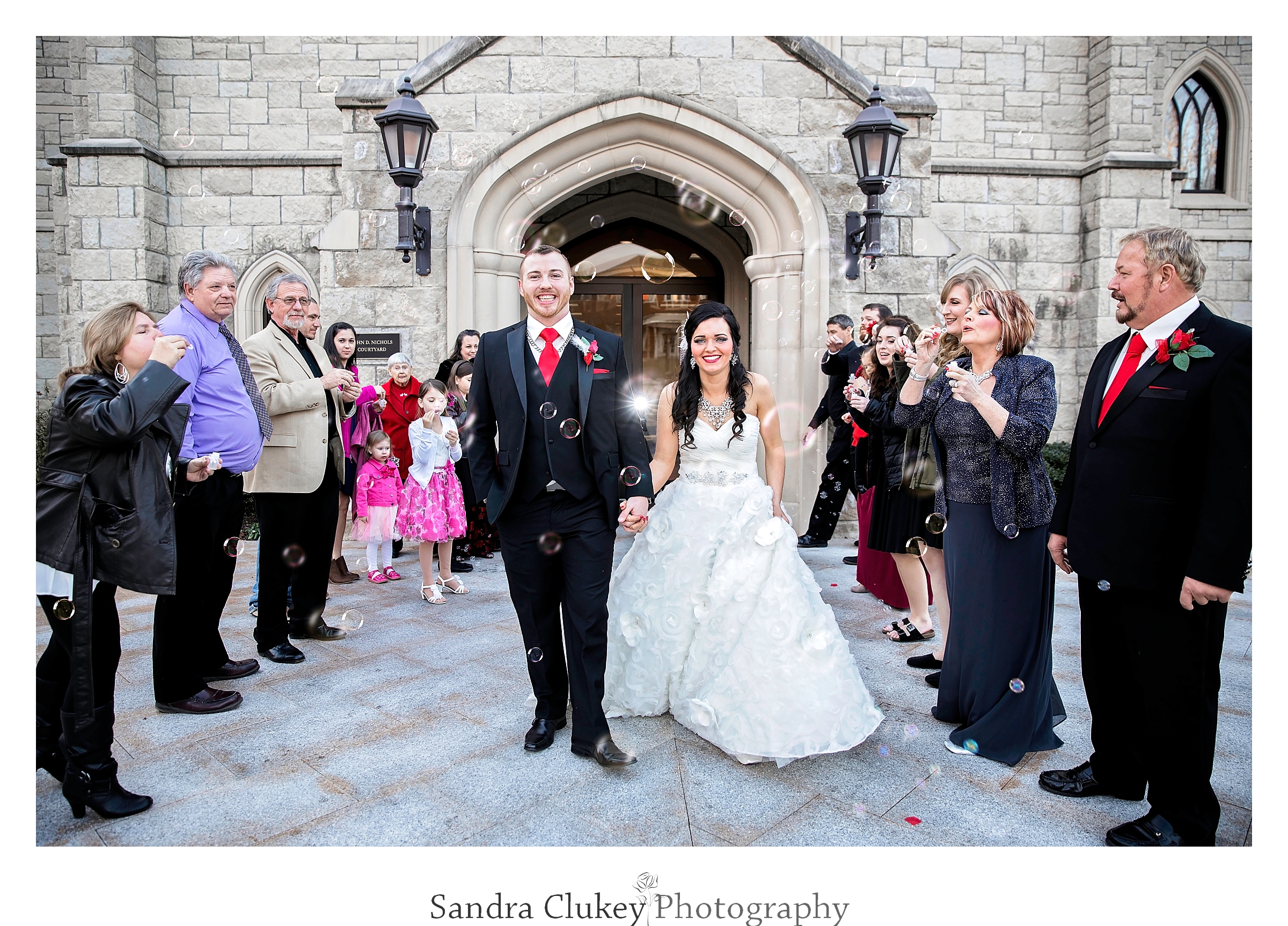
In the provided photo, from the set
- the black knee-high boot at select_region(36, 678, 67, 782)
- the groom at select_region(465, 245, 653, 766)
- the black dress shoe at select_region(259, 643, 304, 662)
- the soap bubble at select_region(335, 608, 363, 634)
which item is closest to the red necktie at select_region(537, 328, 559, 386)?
the groom at select_region(465, 245, 653, 766)

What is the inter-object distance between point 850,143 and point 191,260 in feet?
19.3

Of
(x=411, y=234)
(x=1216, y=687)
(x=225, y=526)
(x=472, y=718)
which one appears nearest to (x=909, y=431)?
(x=1216, y=687)

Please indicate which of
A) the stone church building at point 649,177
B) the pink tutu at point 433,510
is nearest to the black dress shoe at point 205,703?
the pink tutu at point 433,510

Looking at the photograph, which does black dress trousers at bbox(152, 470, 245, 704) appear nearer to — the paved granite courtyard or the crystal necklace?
the paved granite courtyard

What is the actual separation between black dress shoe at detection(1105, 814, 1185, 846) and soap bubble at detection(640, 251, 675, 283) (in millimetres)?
9183

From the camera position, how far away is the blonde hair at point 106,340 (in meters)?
2.62

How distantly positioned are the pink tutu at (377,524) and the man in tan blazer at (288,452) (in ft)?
4.90

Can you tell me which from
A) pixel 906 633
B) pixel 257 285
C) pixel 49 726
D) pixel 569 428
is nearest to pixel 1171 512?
pixel 569 428

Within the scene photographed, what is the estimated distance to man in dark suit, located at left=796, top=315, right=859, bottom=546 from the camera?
6.79m

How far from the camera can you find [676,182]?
783 centimetres

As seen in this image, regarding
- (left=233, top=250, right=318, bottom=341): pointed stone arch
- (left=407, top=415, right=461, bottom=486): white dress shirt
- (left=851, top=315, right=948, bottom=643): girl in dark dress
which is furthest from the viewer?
(left=233, top=250, right=318, bottom=341): pointed stone arch

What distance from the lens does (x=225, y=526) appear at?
3.75 metres

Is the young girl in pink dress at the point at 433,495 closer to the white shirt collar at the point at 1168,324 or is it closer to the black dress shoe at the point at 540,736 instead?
the black dress shoe at the point at 540,736

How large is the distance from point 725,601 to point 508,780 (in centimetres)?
110
